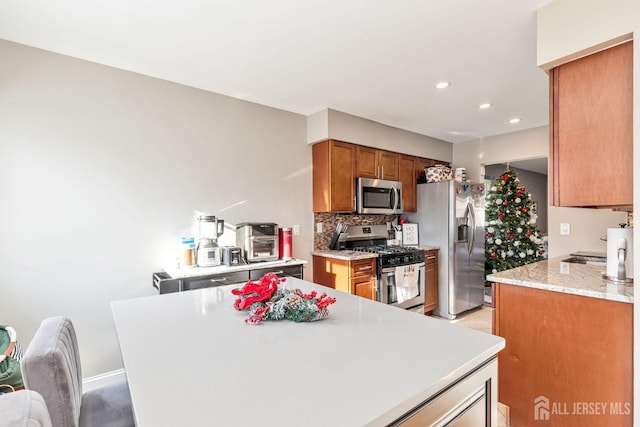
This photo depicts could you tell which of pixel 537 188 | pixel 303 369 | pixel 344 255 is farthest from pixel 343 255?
pixel 537 188

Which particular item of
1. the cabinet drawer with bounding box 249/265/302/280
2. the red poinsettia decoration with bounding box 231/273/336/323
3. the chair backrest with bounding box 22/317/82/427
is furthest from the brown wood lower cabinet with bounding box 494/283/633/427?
the chair backrest with bounding box 22/317/82/427

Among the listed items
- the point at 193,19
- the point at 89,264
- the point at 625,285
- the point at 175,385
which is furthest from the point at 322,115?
the point at 175,385

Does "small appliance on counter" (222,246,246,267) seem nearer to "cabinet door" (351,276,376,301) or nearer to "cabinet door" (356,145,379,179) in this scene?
"cabinet door" (351,276,376,301)

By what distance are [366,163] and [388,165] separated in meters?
0.41

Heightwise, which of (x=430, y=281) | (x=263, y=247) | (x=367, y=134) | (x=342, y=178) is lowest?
(x=430, y=281)

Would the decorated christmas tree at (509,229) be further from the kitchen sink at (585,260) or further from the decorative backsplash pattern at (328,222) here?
the decorative backsplash pattern at (328,222)

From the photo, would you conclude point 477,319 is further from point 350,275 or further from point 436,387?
point 436,387

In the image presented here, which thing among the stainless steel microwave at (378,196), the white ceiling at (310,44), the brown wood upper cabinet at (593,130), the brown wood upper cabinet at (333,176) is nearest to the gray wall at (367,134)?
the brown wood upper cabinet at (333,176)

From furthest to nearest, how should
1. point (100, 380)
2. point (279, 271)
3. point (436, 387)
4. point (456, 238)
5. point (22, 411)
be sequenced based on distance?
point (456, 238) → point (279, 271) → point (100, 380) → point (436, 387) → point (22, 411)

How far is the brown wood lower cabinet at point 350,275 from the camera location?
340cm

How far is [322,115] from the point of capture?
3617 millimetres

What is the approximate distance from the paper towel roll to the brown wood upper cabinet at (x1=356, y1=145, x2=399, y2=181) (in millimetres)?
2471

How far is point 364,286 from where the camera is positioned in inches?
138

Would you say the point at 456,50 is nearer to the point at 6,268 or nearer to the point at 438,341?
the point at 438,341
